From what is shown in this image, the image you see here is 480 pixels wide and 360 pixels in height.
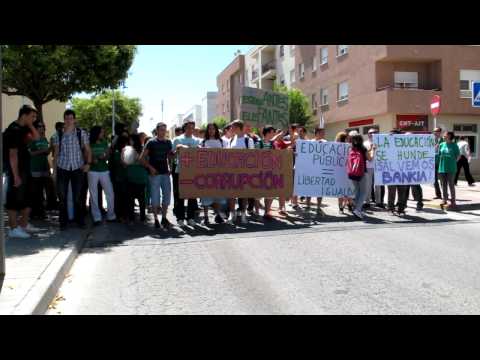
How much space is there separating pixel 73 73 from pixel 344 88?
25498mm

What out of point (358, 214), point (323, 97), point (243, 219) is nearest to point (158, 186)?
point (243, 219)

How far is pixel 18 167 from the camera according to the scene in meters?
7.38

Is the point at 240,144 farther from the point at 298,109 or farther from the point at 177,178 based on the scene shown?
the point at 298,109

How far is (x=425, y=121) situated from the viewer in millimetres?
30484

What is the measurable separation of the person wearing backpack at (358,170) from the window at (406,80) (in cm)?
2250

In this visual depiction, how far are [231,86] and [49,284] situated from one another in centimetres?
6409

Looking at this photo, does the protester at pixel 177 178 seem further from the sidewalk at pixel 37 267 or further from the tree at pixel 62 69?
the tree at pixel 62 69

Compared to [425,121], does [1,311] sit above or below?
below

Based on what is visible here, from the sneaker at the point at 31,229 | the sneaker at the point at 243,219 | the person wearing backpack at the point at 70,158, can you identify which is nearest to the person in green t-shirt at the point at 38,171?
the person wearing backpack at the point at 70,158

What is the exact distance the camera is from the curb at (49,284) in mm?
4467

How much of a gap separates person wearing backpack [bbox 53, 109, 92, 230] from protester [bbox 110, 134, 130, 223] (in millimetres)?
936
